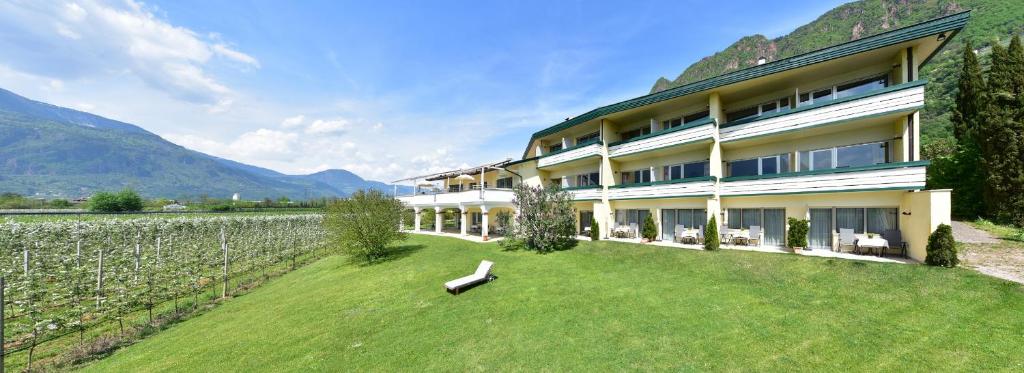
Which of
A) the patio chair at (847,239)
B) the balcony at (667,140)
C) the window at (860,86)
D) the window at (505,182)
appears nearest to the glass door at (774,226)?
the patio chair at (847,239)

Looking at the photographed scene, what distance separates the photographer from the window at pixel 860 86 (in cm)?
1532

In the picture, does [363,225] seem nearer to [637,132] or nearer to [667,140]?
[667,140]

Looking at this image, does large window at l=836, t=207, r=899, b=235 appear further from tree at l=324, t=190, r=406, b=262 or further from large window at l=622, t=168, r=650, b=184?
tree at l=324, t=190, r=406, b=262

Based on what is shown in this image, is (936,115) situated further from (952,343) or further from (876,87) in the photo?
(952,343)

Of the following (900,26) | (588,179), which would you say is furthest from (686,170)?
(900,26)

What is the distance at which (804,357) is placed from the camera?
22.8 feet

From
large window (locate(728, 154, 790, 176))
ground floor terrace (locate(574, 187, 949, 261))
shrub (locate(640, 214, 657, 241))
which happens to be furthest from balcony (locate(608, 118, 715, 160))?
shrub (locate(640, 214, 657, 241))

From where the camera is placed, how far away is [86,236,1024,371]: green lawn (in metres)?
7.21

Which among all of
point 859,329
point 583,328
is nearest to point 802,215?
point 859,329

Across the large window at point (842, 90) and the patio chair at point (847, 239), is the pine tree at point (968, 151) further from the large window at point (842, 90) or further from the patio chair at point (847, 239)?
the patio chair at point (847, 239)

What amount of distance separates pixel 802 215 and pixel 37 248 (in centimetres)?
3830

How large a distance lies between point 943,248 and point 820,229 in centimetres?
461

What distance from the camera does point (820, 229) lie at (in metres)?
16.1

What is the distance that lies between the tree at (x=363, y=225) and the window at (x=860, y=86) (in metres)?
24.8
